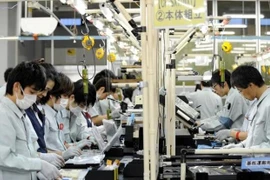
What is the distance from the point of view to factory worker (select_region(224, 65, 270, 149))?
9.45ft

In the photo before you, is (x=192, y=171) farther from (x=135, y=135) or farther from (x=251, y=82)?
(x=135, y=135)

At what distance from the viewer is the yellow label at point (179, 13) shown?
1945 millimetres

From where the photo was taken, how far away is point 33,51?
10984 mm

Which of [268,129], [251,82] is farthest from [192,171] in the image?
[251,82]

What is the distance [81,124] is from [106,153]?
124 centimetres

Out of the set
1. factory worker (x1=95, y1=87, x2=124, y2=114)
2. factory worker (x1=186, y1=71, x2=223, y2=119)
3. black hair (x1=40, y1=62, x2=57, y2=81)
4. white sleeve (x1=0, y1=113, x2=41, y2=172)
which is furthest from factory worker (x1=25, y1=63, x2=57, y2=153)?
factory worker (x1=186, y1=71, x2=223, y2=119)

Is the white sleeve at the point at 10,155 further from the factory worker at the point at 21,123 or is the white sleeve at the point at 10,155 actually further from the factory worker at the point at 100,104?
the factory worker at the point at 100,104

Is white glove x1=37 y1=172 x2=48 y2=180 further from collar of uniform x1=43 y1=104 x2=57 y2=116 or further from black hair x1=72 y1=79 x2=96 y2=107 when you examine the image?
black hair x1=72 y1=79 x2=96 y2=107

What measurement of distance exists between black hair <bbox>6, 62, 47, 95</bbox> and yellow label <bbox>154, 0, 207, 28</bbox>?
0.87 meters

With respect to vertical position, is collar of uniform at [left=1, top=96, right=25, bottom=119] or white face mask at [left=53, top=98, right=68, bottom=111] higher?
collar of uniform at [left=1, top=96, right=25, bottom=119]

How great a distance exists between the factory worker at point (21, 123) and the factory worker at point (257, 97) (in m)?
1.42

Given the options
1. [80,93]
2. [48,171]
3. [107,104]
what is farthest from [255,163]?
[107,104]

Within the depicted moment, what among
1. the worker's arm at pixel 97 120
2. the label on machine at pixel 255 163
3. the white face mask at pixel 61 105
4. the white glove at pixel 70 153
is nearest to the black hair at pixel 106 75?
the worker's arm at pixel 97 120

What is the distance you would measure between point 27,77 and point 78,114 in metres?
1.67
